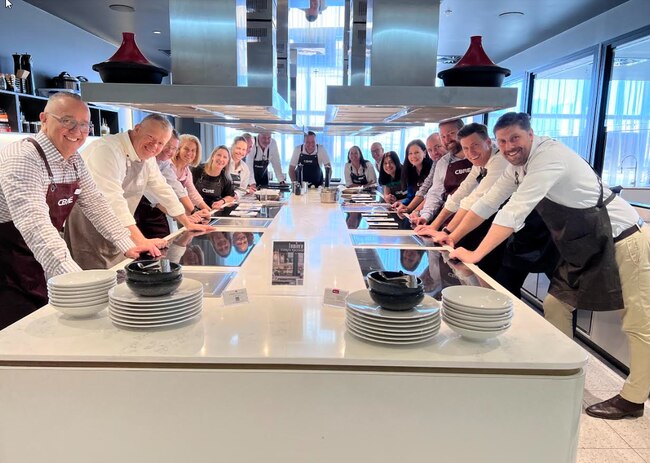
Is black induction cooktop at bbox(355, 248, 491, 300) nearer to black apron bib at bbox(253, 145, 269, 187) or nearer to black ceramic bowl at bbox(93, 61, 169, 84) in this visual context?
black ceramic bowl at bbox(93, 61, 169, 84)

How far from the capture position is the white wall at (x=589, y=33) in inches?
185

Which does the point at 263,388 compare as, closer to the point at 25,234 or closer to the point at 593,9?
the point at 25,234

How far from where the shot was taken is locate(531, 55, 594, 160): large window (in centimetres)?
576

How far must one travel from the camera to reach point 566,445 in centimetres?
133

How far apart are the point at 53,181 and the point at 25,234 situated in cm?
35

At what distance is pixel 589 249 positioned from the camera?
245 cm

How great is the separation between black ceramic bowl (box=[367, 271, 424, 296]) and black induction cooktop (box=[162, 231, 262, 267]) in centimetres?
→ 97

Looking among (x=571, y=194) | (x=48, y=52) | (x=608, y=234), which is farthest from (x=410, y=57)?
(x=48, y=52)

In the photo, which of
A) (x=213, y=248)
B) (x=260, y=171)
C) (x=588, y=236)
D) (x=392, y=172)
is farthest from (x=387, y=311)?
(x=260, y=171)

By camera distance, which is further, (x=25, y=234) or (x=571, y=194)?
(x=571, y=194)

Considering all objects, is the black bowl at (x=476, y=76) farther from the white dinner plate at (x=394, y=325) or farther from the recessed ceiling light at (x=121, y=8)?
the recessed ceiling light at (x=121, y=8)

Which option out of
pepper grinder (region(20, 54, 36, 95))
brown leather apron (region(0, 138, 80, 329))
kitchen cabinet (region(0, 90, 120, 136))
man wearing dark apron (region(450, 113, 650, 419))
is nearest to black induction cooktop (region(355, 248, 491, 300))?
man wearing dark apron (region(450, 113, 650, 419))

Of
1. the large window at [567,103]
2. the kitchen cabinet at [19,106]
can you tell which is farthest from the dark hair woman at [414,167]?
the kitchen cabinet at [19,106]

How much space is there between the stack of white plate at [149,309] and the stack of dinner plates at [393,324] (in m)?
0.51
